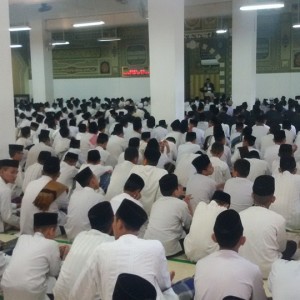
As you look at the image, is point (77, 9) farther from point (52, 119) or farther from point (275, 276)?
point (275, 276)

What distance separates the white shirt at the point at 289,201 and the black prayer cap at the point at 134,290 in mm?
3666

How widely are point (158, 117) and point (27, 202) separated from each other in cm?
658

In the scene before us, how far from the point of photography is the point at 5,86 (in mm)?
7027

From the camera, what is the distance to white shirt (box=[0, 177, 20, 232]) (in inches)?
227

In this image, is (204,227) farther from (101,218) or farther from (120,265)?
(120,265)

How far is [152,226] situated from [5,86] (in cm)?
333

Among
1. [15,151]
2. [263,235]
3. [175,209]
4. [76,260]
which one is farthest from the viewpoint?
[15,151]

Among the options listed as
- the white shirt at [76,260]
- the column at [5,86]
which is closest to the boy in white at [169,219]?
the white shirt at [76,260]

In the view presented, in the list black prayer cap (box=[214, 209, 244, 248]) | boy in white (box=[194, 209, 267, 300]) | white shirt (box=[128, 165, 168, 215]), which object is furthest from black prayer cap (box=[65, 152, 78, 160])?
boy in white (box=[194, 209, 267, 300])

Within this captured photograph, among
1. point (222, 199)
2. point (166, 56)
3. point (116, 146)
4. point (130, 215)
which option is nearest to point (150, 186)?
point (222, 199)

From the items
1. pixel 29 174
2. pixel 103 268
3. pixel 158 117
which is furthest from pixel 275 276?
pixel 158 117

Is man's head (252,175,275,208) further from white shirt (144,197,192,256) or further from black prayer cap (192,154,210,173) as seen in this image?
black prayer cap (192,154,210,173)

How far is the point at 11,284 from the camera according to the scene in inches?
150

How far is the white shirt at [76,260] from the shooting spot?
3.71m
